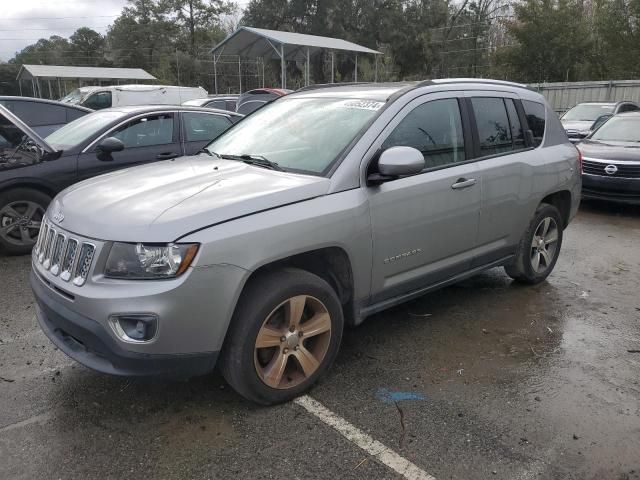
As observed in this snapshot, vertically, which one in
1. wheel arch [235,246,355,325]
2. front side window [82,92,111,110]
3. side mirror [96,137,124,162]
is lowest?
wheel arch [235,246,355,325]

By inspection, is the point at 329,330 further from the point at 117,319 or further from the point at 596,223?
the point at 596,223

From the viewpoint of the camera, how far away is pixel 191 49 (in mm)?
56156

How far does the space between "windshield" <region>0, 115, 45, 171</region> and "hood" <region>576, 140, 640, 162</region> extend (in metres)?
7.82

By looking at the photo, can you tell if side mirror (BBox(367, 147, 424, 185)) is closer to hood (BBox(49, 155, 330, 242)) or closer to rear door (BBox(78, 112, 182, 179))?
hood (BBox(49, 155, 330, 242))

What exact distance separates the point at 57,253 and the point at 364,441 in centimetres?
192

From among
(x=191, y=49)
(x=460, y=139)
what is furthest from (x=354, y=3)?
(x=460, y=139)

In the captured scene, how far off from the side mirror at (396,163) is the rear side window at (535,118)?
1.97m

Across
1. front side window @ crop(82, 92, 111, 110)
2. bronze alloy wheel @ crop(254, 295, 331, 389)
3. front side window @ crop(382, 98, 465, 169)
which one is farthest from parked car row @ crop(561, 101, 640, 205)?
front side window @ crop(82, 92, 111, 110)

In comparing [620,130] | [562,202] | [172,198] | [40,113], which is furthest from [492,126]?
[40,113]

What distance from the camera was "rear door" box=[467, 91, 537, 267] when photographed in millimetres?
4207

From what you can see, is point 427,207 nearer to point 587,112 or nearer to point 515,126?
point 515,126

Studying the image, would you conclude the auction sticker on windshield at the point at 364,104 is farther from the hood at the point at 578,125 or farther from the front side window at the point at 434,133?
the hood at the point at 578,125

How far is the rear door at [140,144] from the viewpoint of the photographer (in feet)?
20.5

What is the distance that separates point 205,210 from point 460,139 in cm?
216
